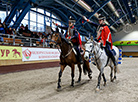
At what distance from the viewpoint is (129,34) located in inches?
1314

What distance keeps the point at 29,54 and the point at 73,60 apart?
18.5 ft

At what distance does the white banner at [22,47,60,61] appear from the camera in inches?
344

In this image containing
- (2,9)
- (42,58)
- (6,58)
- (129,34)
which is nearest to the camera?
(6,58)

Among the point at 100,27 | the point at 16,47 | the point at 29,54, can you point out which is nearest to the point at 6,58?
the point at 16,47

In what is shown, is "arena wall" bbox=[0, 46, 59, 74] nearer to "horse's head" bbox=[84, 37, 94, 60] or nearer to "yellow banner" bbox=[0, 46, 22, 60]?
"yellow banner" bbox=[0, 46, 22, 60]

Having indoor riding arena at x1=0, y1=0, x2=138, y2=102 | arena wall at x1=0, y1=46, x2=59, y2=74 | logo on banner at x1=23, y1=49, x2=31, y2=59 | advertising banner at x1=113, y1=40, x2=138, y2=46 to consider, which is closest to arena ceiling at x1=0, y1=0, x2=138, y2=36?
indoor riding arena at x1=0, y1=0, x2=138, y2=102

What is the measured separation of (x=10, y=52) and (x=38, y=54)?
A: 2545 millimetres

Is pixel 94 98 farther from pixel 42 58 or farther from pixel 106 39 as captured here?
pixel 42 58

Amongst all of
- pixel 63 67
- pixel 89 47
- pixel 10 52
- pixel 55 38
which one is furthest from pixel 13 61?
pixel 89 47

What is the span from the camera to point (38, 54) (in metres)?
9.83

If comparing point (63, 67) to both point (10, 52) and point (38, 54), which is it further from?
point (38, 54)

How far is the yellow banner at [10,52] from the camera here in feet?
23.8

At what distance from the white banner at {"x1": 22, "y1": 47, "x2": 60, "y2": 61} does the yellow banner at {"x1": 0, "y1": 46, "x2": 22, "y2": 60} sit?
41 cm

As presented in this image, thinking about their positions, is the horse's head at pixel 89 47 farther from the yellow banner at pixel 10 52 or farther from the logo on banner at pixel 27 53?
the logo on banner at pixel 27 53
